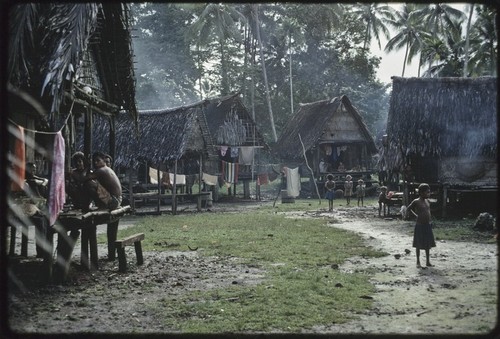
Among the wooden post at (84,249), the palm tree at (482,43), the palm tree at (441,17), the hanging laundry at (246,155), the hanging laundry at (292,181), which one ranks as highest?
the palm tree at (441,17)

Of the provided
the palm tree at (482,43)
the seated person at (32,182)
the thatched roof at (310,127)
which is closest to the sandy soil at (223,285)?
the seated person at (32,182)

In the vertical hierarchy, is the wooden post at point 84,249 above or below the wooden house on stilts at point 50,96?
below

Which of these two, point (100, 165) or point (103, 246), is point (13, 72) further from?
point (103, 246)

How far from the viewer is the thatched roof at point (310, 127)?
29.5 meters

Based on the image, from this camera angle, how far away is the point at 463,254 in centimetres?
950

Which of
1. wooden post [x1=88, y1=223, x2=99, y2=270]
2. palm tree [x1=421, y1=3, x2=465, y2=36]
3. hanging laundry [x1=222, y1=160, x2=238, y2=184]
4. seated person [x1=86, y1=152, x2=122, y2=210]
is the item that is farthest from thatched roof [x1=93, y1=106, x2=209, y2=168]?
palm tree [x1=421, y1=3, x2=465, y2=36]

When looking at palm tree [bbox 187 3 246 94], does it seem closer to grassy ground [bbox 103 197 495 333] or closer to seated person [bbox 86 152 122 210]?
grassy ground [bbox 103 197 495 333]

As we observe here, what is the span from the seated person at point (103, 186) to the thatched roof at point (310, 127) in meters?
20.6

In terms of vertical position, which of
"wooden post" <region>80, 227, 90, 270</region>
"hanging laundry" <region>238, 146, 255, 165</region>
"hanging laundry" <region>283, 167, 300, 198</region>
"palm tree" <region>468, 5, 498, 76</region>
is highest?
"palm tree" <region>468, 5, 498, 76</region>

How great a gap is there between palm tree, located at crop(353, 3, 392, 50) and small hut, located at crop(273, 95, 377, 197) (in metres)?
11.9

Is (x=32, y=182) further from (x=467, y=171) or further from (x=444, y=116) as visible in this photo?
(x=467, y=171)

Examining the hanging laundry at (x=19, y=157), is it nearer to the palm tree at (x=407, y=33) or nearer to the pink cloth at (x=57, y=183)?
the pink cloth at (x=57, y=183)

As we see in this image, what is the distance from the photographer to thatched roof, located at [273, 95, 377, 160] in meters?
29.5

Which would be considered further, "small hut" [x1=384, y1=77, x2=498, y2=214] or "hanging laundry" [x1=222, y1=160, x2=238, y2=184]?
"hanging laundry" [x1=222, y1=160, x2=238, y2=184]
